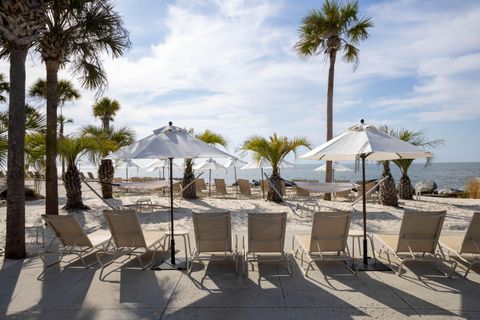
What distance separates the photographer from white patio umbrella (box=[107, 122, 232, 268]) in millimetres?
5281

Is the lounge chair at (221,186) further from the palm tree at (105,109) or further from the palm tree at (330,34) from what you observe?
the palm tree at (105,109)

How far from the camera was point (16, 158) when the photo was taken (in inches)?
234

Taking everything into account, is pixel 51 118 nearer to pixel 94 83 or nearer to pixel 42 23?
pixel 94 83

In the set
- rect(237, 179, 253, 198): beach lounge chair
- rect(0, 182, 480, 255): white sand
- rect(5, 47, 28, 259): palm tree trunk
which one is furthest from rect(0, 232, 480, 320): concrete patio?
rect(237, 179, 253, 198): beach lounge chair

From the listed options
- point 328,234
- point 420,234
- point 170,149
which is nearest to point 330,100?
point 420,234

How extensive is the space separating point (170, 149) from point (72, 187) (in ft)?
25.4

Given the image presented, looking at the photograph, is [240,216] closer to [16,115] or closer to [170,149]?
[170,149]

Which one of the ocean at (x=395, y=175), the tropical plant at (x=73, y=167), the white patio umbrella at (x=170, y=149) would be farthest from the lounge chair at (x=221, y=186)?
the white patio umbrella at (x=170, y=149)

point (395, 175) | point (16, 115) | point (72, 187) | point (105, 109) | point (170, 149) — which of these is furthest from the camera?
point (395, 175)

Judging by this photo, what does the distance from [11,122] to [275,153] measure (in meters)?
8.64

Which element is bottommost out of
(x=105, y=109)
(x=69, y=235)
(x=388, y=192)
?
(x=69, y=235)

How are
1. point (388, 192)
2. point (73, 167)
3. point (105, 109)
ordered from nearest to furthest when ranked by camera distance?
point (73, 167) < point (388, 192) < point (105, 109)

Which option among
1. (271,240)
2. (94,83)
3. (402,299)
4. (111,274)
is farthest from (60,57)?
(402,299)

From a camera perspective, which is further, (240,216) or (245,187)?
(245,187)
